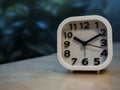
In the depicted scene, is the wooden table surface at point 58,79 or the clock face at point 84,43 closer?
the wooden table surface at point 58,79

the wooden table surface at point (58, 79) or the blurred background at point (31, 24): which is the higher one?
the blurred background at point (31, 24)

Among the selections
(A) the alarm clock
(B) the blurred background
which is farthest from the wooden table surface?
(B) the blurred background

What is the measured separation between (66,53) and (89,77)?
147 millimetres

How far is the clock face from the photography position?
879 mm

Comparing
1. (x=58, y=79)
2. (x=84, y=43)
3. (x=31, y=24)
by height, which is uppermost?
(x=31, y=24)

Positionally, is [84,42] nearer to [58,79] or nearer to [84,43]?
[84,43]

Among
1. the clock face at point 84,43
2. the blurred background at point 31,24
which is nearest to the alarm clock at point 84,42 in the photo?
the clock face at point 84,43

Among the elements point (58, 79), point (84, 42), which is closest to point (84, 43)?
point (84, 42)

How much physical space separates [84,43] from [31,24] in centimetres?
63

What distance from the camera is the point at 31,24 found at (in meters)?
1.44

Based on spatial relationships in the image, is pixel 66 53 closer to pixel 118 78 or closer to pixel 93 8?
pixel 118 78

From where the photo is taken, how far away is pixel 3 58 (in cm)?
132

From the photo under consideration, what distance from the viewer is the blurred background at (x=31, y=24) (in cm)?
134

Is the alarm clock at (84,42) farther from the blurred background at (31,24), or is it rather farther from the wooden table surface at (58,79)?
the blurred background at (31,24)
